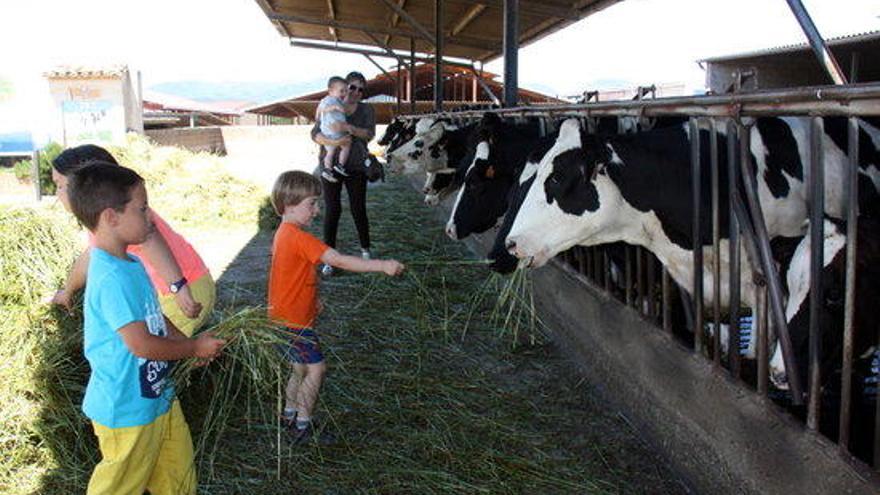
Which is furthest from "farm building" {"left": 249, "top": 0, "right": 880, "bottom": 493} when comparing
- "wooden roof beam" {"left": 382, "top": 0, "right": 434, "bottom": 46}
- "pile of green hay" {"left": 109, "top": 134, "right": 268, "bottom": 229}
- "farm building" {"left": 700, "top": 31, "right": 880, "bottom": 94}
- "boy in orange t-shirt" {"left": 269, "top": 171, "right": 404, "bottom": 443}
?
"farm building" {"left": 700, "top": 31, "right": 880, "bottom": 94}

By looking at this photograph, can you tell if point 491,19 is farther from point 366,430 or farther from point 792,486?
point 792,486

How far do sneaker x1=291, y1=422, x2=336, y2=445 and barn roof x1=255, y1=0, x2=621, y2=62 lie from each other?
23.0 ft

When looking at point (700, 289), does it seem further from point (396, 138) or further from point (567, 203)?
point (396, 138)

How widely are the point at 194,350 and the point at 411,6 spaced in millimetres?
10846

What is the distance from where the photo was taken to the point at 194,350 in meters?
2.46

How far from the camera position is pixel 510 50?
7.25 meters

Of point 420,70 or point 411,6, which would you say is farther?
point 420,70

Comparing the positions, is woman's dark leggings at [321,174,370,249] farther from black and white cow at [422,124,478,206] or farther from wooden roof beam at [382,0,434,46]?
wooden roof beam at [382,0,434,46]

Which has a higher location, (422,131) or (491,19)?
(491,19)

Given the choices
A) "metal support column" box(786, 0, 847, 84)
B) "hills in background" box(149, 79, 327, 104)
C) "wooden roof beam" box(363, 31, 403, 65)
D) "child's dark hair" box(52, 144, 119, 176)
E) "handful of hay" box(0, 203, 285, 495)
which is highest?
"hills in background" box(149, 79, 327, 104)

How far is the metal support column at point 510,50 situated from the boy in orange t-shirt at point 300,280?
4.06 metres

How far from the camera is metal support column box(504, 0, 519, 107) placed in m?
7.10

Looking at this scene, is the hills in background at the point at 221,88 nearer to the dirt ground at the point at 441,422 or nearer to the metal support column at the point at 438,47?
the metal support column at the point at 438,47

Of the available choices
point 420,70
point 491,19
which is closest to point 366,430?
point 491,19
